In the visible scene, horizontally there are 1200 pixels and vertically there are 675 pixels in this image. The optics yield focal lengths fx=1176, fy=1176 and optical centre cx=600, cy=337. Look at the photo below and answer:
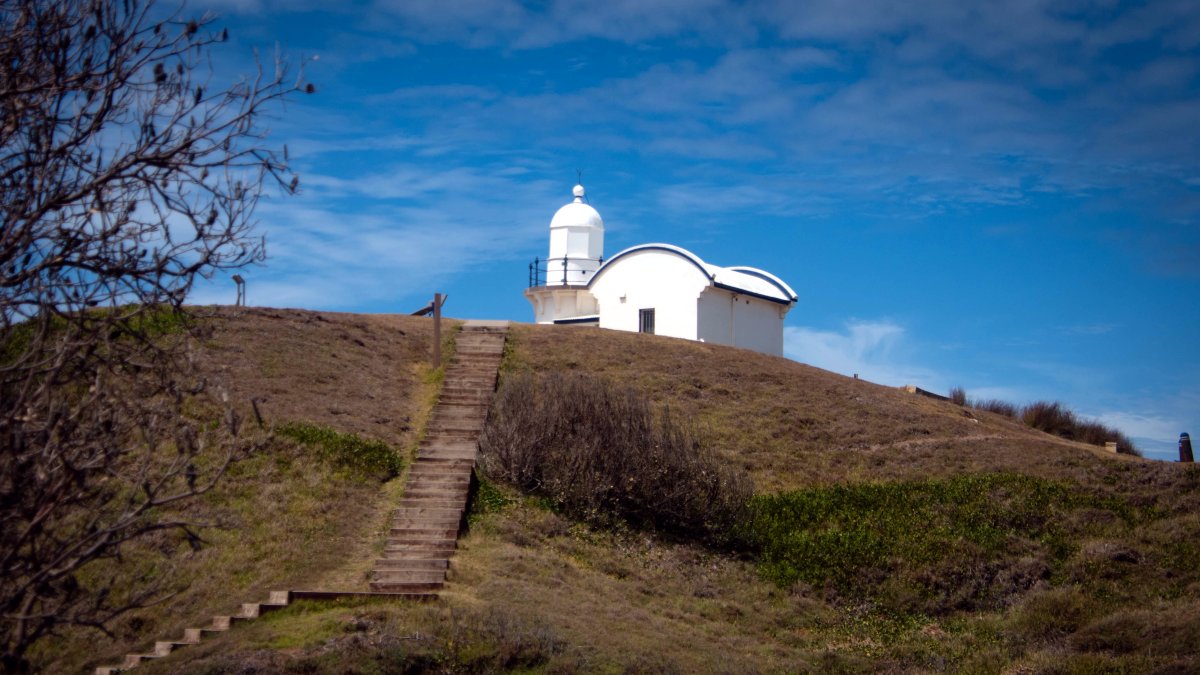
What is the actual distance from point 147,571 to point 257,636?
12.5ft

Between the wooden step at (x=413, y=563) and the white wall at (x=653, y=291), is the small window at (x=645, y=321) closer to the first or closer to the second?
the white wall at (x=653, y=291)

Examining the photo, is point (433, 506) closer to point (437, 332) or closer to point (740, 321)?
point (437, 332)

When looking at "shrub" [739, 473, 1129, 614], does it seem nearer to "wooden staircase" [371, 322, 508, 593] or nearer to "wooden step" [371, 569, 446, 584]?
"wooden staircase" [371, 322, 508, 593]

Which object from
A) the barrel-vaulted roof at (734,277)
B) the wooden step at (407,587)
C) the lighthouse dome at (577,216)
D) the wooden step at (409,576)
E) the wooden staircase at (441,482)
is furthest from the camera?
the lighthouse dome at (577,216)

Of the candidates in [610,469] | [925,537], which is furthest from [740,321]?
[610,469]

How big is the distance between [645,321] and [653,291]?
113 cm

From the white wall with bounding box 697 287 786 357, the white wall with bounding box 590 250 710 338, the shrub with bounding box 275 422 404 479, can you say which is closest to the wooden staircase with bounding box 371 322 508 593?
the shrub with bounding box 275 422 404 479

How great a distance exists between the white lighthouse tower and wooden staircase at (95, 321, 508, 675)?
28.8 ft

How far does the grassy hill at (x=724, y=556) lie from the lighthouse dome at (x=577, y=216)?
10305 mm

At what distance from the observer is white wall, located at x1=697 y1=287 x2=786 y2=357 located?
122ft

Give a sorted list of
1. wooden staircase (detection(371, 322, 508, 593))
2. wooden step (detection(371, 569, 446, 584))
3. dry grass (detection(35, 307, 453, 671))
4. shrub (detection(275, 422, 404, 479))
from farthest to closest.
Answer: shrub (detection(275, 422, 404, 479)) → wooden staircase (detection(371, 322, 508, 593)) → wooden step (detection(371, 569, 446, 584)) → dry grass (detection(35, 307, 453, 671))

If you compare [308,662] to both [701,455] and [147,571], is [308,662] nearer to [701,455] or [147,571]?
[147,571]

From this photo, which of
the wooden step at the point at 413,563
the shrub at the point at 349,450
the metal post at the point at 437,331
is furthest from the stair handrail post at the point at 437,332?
the wooden step at the point at 413,563

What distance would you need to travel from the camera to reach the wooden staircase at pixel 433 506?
16578 mm
